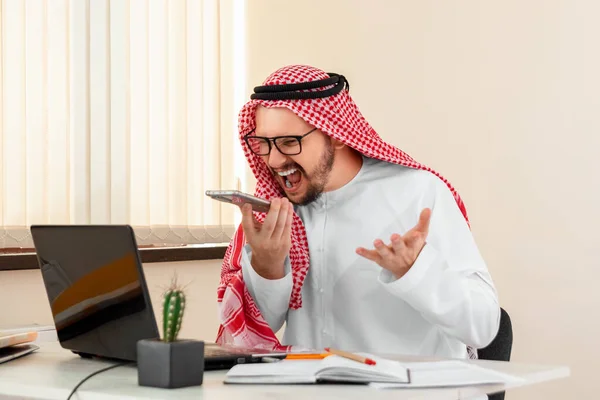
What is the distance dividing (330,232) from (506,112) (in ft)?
5.70

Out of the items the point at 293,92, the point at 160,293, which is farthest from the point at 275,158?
the point at 160,293

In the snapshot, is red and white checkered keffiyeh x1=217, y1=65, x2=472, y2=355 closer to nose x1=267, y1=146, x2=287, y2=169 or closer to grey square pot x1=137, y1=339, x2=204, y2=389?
nose x1=267, y1=146, x2=287, y2=169

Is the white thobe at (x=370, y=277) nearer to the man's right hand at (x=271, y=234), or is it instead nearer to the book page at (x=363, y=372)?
the man's right hand at (x=271, y=234)

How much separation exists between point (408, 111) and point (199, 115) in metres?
0.99

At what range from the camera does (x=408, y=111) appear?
396 centimetres

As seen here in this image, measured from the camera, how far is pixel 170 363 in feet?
4.23

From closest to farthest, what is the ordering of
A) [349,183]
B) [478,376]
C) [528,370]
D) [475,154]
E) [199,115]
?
[478,376] < [528,370] < [349,183] < [199,115] < [475,154]

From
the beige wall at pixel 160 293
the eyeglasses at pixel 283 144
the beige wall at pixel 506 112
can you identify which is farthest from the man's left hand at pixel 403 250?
the beige wall at pixel 506 112

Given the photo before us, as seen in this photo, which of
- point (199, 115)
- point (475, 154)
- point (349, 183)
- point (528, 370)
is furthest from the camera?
point (475, 154)

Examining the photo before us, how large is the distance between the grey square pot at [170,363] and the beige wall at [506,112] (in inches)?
107

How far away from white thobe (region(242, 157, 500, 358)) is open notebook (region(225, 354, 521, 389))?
620mm

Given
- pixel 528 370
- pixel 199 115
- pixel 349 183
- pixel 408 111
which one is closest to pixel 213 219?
pixel 199 115

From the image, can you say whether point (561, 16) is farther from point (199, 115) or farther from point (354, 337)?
point (354, 337)

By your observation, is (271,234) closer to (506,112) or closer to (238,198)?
(238,198)
